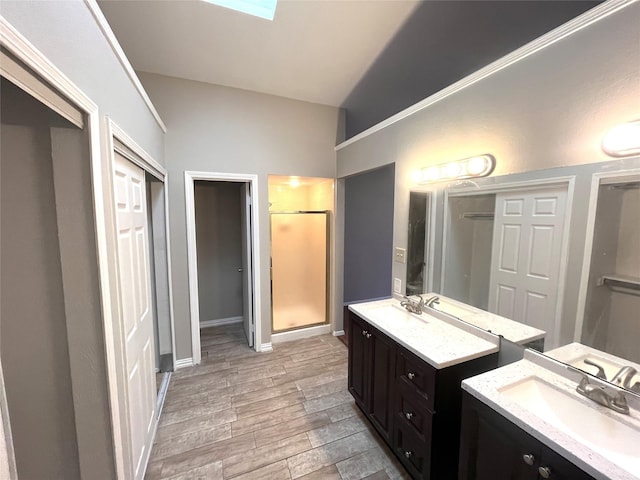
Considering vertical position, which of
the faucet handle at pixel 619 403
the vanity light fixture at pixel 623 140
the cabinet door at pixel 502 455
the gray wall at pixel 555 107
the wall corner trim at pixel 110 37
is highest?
the wall corner trim at pixel 110 37

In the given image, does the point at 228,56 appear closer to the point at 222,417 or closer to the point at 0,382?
the point at 0,382

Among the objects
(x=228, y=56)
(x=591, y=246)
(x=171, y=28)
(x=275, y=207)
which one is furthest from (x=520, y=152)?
(x=275, y=207)

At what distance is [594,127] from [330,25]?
6.10 ft

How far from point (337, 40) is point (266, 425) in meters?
3.17

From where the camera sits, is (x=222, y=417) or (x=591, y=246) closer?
(x=591, y=246)

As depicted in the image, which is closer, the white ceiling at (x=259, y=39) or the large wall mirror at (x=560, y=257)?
the large wall mirror at (x=560, y=257)

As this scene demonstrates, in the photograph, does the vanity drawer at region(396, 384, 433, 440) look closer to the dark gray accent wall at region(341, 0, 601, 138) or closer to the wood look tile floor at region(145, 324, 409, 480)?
the wood look tile floor at region(145, 324, 409, 480)

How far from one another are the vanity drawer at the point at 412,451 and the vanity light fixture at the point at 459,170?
1.58 meters

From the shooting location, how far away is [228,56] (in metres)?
2.25

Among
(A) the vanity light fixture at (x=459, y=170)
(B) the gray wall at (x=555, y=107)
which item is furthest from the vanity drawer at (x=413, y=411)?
(A) the vanity light fixture at (x=459, y=170)

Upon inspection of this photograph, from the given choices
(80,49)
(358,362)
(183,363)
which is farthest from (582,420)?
(183,363)

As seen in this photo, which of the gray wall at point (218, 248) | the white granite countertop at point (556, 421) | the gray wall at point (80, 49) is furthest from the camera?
the gray wall at point (218, 248)

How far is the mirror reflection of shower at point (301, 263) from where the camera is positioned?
3279 mm

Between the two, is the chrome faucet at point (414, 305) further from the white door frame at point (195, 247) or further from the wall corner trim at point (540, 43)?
the white door frame at point (195, 247)
